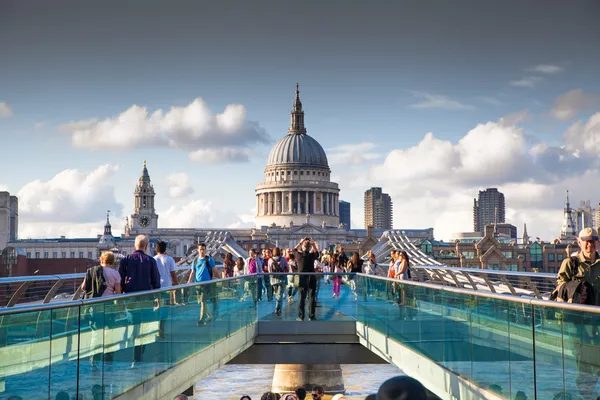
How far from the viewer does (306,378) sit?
40.4 meters

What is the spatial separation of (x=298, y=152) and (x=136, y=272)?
179 metres

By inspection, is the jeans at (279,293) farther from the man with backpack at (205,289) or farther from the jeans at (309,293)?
the man with backpack at (205,289)

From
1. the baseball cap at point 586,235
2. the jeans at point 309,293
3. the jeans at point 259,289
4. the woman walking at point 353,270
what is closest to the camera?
the baseball cap at point 586,235

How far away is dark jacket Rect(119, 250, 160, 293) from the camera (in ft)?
41.0

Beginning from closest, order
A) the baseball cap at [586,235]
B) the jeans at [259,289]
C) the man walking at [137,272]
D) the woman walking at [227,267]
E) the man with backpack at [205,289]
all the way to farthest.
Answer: the baseball cap at [586,235] < the man walking at [137,272] < the man with backpack at [205,289] < the jeans at [259,289] < the woman walking at [227,267]

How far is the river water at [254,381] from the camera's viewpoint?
45094 mm

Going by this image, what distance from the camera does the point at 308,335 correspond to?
2108 cm

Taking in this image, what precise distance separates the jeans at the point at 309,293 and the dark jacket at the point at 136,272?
8.55 m

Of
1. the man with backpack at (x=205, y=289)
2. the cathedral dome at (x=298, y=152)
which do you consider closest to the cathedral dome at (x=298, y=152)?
the cathedral dome at (x=298, y=152)

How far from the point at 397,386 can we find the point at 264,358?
684 inches

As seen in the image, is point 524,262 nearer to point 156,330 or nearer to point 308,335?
point 308,335

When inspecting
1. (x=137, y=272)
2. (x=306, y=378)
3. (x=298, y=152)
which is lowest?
(x=306, y=378)

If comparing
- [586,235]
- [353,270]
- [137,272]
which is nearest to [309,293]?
[353,270]

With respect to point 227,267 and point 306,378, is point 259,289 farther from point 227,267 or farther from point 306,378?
point 306,378
